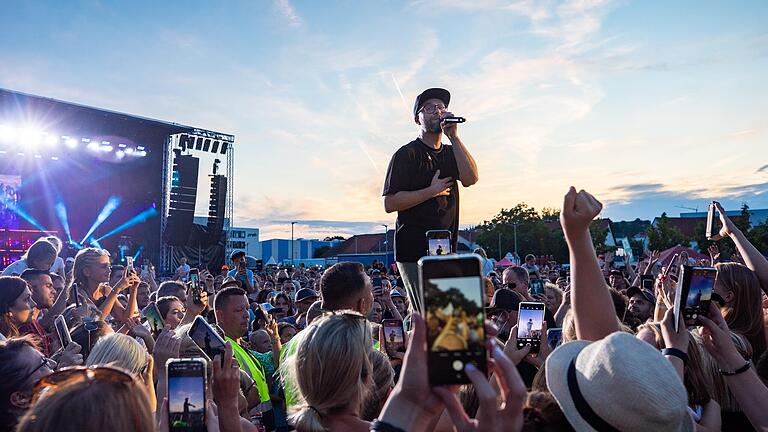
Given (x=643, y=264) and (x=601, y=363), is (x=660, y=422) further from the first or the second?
(x=643, y=264)

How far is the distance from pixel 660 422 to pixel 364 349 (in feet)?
4.03

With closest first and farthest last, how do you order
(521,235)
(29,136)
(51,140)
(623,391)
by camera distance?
(623,391)
(29,136)
(51,140)
(521,235)

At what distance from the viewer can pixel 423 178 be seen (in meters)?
4.09

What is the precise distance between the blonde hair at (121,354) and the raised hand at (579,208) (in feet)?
7.10

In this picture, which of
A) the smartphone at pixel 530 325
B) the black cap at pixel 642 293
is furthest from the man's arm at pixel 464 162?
the black cap at pixel 642 293

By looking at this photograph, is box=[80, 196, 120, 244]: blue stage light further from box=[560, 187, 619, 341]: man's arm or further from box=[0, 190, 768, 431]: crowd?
box=[560, 187, 619, 341]: man's arm

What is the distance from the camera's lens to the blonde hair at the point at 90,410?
156cm

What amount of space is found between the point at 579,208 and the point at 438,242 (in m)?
1.72

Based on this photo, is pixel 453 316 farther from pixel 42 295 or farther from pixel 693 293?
pixel 42 295

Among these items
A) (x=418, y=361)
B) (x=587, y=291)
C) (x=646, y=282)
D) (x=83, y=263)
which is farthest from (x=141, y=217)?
(x=418, y=361)

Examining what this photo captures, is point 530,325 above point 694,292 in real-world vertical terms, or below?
below

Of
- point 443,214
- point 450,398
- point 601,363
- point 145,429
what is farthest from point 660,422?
point 443,214

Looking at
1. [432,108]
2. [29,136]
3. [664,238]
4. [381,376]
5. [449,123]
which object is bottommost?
[381,376]

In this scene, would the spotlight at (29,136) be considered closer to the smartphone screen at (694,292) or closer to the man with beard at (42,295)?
the man with beard at (42,295)
